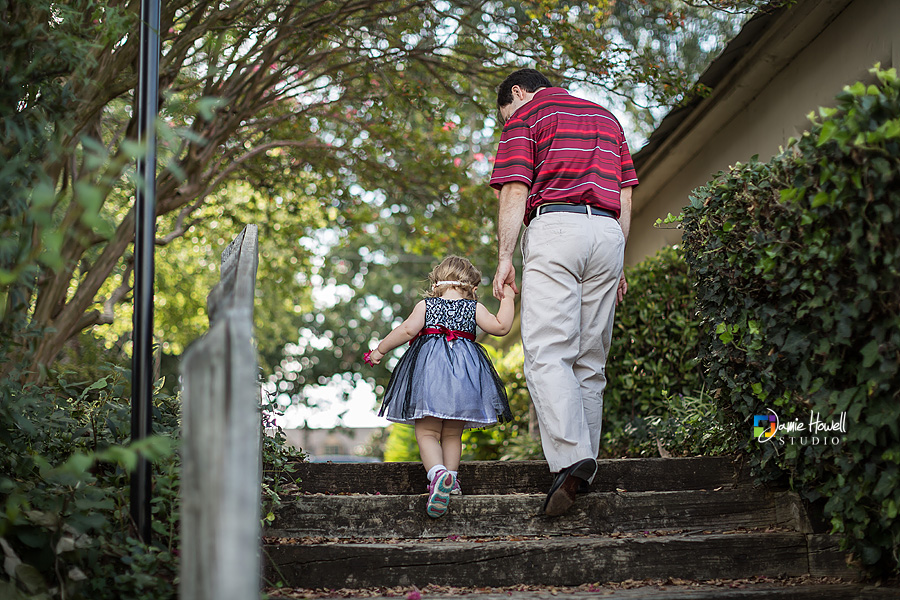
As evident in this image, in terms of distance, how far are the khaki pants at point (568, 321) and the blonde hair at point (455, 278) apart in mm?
520

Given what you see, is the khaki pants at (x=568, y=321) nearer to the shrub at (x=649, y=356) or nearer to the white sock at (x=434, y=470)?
the white sock at (x=434, y=470)

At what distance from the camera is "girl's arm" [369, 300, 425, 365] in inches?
150

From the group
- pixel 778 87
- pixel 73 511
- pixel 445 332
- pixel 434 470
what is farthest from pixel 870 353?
pixel 778 87

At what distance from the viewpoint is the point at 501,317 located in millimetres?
3840

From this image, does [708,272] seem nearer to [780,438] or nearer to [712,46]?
[780,438]

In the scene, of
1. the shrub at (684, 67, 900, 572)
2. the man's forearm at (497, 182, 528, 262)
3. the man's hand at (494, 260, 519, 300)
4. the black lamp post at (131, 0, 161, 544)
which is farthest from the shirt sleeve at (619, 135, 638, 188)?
the black lamp post at (131, 0, 161, 544)

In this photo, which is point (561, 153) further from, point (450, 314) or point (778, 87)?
point (778, 87)

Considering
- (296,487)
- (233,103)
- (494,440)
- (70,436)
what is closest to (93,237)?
(233,103)

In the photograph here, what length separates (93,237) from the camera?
16.4 feet

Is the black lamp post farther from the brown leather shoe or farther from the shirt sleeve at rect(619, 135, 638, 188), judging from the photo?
the shirt sleeve at rect(619, 135, 638, 188)

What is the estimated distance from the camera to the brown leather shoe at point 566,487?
314 centimetres

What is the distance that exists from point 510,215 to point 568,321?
1.79 ft

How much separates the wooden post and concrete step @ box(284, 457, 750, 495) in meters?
1.90

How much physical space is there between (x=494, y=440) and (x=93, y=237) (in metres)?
4.78
